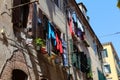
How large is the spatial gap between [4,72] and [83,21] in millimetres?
14178

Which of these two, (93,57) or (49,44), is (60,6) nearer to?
(49,44)

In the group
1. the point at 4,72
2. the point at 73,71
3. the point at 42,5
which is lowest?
the point at 4,72

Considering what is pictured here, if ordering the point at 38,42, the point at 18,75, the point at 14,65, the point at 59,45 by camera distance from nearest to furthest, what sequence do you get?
the point at 14,65
the point at 18,75
the point at 38,42
the point at 59,45

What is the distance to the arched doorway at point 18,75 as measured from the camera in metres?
9.81

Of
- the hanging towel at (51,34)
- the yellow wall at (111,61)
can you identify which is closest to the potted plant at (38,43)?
the hanging towel at (51,34)

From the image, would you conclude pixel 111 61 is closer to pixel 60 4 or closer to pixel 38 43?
pixel 60 4

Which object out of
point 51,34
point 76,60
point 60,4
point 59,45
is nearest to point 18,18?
point 51,34

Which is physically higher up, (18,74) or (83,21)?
(83,21)

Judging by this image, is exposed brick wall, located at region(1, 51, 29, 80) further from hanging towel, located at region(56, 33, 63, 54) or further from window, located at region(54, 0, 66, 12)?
window, located at region(54, 0, 66, 12)

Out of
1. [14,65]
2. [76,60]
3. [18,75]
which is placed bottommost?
[18,75]

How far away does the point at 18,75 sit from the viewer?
33.6 feet

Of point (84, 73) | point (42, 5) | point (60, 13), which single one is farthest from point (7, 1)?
point (84, 73)

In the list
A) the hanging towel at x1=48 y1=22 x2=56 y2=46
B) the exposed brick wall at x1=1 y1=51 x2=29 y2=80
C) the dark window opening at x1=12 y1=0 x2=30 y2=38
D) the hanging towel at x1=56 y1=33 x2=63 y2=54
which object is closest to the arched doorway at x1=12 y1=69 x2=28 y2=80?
the exposed brick wall at x1=1 y1=51 x2=29 y2=80

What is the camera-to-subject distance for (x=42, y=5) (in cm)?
1358
